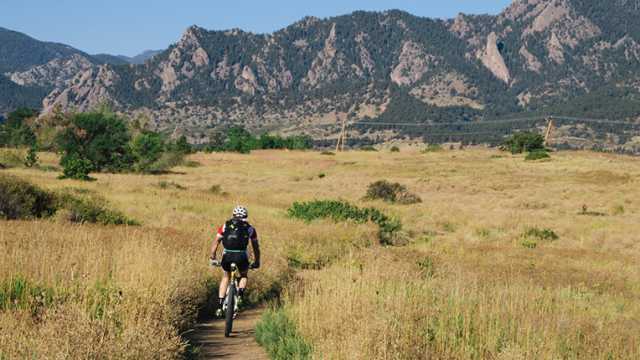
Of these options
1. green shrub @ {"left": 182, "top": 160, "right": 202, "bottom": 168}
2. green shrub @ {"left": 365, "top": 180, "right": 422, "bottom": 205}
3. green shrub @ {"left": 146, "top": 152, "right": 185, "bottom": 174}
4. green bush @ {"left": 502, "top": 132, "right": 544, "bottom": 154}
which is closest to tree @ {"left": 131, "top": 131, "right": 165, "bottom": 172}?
green shrub @ {"left": 146, "top": 152, "right": 185, "bottom": 174}

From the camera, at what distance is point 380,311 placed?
8.22 m

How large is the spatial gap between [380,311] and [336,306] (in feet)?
3.17

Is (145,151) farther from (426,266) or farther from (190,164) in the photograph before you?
(426,266)

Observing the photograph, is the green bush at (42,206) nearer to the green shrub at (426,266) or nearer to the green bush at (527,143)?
the green shrub at (426,266)

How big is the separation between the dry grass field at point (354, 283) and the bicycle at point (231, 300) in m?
0.65

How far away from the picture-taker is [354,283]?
1012 cm

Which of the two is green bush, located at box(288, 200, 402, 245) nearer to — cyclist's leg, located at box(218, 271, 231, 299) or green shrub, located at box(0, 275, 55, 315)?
cyclist's leg, located at box(218, 271, 231, 299)

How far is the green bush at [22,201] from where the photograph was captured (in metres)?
18.8

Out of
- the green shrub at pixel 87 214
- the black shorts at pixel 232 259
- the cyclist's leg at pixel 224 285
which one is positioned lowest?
the green shrub at pixel 87 214

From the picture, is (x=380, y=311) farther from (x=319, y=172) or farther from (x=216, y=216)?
(x=319, y=172)

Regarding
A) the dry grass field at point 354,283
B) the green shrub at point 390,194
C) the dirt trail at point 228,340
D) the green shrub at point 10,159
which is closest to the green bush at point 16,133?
the green shrub at point 10,159

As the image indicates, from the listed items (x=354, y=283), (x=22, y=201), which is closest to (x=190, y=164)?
(x=22, y=201)

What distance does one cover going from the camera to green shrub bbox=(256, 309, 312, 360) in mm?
8541

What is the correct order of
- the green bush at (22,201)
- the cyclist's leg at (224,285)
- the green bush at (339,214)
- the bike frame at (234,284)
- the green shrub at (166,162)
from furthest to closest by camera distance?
the green shrub at (166,162), the green bush at (339,214), the green bush at (22,201), the cyclist's leg at (224,285), the bike frame at (234,284)
